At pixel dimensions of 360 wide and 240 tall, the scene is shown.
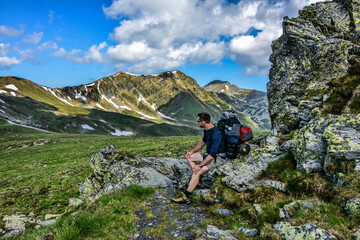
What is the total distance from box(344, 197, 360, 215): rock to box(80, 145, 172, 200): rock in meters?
9.94

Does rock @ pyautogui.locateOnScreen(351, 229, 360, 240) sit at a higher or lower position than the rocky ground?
higher

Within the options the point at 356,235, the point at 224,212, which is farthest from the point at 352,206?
the point at 224,212

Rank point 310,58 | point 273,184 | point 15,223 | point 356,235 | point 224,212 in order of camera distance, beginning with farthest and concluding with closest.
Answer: point 310,58 → point 15,223 → point 273,184 → point 224,212 → point 356,235

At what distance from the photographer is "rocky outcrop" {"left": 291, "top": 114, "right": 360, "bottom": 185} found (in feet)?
22.3

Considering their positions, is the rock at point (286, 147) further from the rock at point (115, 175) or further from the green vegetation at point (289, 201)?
the rock at point (115, 175)

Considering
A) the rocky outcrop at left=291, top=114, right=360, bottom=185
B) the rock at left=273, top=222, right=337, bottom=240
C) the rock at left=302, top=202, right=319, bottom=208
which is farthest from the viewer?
the rocky outcrop at left=291, top=114, right=360, bottom=185

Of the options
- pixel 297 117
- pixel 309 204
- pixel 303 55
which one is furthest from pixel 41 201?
pixel 303 55

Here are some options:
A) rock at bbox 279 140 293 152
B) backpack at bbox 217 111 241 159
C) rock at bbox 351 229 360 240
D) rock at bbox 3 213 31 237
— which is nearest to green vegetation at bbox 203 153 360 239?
rock at bbox 351 229 360 240

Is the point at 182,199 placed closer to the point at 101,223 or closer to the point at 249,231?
the point at 101,223

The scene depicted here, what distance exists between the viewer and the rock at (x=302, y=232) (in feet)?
15.3

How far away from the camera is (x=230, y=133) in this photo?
10523 mm

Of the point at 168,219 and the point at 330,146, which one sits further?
the point at 168,219

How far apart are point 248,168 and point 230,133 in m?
2.07

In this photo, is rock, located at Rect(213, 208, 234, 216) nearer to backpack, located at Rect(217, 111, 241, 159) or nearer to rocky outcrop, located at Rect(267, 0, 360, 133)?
backpack, located at Rect(217, 111, 241, 159)
